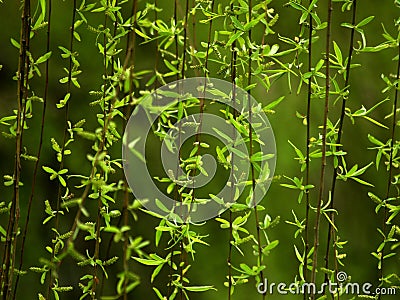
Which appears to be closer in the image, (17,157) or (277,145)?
(17,157)

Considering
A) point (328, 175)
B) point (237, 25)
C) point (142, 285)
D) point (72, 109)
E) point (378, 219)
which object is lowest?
point (142, 285)

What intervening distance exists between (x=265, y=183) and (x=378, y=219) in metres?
0.73

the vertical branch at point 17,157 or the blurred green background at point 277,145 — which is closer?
the vertical branch at point 17,157

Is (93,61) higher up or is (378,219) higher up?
(93,61)

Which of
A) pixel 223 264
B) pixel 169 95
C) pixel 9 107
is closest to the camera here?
pixel 169 95

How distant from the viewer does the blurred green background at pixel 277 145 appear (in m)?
1.32

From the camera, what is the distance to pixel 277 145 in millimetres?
1443

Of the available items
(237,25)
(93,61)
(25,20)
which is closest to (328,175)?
(93,61)

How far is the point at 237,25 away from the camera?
0.83 metres

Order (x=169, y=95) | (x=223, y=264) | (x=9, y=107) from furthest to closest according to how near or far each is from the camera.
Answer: (x=223, y=264) → (x=9, y=107) → (x=169, y=95)

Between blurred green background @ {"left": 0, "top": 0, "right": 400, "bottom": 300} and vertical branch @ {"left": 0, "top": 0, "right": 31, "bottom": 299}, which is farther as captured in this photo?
blurred green background @ {"left": 0, "top": 0, "right": 400, "bottom": 300}

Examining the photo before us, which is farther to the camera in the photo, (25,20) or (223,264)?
(223,264)

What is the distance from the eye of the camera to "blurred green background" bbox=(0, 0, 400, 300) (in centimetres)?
132

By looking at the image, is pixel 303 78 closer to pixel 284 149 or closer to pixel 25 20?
pixel 25 20
